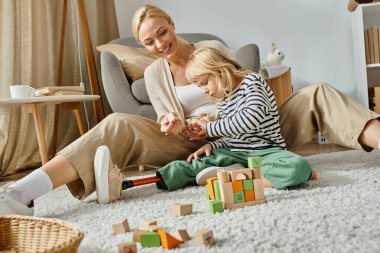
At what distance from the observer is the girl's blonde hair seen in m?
1.37

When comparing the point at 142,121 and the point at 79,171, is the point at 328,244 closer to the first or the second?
the point at 79,171

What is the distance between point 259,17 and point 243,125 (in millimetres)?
1903

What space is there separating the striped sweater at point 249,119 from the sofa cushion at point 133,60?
Result: 3.07ft

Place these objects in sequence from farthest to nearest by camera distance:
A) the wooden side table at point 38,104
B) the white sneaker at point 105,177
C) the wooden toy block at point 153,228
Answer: the wooden side table at point 38,104 → the white sneaker at point 105,177 → the wooden toy block at point 153,228

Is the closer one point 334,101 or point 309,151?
point 334,101

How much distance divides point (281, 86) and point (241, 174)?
64.3 inches

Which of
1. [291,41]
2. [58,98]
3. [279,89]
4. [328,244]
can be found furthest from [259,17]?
[328,244]

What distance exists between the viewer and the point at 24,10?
7.87 feet

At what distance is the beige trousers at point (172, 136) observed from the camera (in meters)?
1.29

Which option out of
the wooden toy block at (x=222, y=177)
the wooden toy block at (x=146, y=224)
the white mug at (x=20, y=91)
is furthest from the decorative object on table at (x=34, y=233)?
the white mug at (x=20, y=91)

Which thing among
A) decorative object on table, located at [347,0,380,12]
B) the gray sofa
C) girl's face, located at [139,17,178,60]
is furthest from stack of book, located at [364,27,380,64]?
girl's face, located at [139,17,178,60]

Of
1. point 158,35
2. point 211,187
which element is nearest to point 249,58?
point 158,35

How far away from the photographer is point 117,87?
7.15ft

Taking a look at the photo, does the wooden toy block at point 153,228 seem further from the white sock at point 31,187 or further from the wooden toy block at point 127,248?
the white sock at point 31,187
